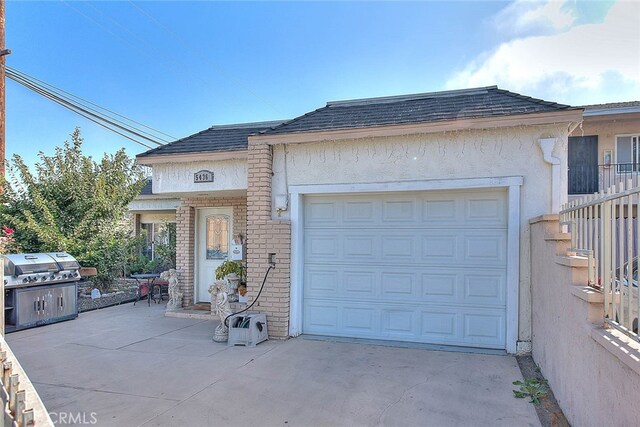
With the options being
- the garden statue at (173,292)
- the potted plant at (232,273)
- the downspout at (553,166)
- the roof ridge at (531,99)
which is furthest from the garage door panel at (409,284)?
the garden statue at (173,292)

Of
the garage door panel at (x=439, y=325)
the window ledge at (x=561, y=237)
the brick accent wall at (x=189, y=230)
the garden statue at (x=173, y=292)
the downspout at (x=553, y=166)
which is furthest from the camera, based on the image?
the brick accent wall at (x=189, y=230)

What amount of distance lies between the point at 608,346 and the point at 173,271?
8.10 metres

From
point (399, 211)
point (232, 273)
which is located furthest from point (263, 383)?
point (232, 273)

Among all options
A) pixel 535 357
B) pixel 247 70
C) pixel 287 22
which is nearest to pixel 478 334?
pixel 535 357

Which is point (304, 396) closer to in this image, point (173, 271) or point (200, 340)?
point (200, 340)

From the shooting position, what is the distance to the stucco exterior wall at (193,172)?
7.20m

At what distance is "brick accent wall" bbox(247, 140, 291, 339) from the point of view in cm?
630

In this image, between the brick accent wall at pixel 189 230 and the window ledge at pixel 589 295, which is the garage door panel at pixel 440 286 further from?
the brick accent wall at pixel 189 230

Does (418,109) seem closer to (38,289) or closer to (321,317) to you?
(321,317)

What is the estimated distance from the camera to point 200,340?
247 inches

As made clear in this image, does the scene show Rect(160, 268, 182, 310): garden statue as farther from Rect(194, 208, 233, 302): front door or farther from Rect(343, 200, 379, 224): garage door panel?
Rect(343, 200, 379, 224): garage door panel

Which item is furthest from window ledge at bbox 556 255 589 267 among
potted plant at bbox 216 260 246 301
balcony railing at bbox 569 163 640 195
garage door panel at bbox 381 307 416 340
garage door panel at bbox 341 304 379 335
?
balcony railing at bbox 569 163 640 195

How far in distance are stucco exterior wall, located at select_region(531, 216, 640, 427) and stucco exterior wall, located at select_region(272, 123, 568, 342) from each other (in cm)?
61

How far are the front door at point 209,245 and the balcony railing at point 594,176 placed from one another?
37.1 ft
